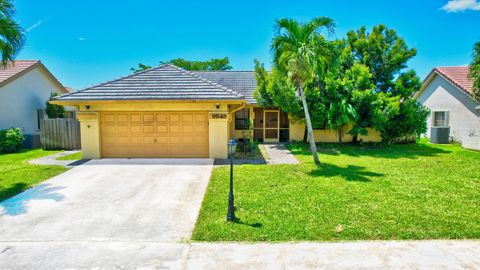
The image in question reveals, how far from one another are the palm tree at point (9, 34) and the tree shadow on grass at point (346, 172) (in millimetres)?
10693

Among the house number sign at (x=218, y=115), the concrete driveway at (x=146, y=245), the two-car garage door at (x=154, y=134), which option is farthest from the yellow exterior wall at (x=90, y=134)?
the house number sign at (x=218, y=115)

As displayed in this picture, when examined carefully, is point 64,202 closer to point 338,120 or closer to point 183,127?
point 183,127

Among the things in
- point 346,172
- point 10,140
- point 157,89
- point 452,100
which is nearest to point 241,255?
point 346,172

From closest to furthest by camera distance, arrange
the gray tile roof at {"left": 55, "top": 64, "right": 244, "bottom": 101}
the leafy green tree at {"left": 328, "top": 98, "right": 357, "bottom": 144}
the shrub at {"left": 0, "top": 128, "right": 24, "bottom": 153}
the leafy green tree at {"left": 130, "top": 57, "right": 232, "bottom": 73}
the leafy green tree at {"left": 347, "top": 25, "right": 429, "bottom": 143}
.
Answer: the gray tile roof at {"left": 55, "top": 64, "right": 244, "bottom": 101} < the shrub at {"left": 0, "top": 128, "right": 24, "bottom": 153} < the leafy green tree at {"left": 328, "top": 98, "right": 357, "bottom": 144} < the leafy green tree at {"left": 347, "top": 25, "right": 429, "bottom": 143} < the leafy green tree at {"left": 130, "top": 57, "right": 232, "bottom": 73}

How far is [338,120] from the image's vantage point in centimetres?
1528

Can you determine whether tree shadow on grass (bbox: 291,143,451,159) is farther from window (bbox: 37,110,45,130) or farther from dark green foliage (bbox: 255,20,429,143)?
window (bbox: 37,110,45,130)

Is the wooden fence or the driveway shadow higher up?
the wooden fence

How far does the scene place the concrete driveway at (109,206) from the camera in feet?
16.5

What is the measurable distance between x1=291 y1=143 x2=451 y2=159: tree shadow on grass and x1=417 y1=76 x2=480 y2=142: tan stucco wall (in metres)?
4.87

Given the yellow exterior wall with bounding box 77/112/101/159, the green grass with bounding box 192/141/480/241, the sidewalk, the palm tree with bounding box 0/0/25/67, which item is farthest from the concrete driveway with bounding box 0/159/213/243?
the palm tree with bounding box 0/0/25/67

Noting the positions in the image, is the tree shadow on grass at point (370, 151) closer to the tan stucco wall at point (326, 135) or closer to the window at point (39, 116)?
the tan stucco wall at point (326, 135)

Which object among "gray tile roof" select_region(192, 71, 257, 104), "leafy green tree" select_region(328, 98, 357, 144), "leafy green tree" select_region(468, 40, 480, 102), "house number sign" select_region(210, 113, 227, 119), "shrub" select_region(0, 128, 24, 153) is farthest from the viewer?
"gray tile roof" select_region(192, 71, 257, 104)

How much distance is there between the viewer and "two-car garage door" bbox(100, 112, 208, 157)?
1240 centimetres

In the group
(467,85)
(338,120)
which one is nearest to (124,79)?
(338,120)
